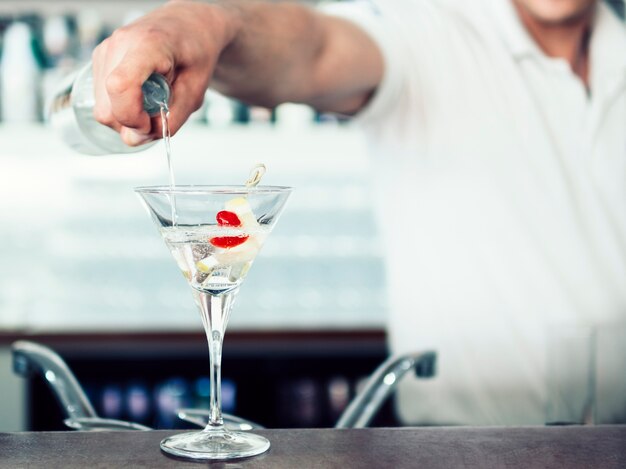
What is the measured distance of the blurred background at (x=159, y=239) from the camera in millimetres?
2734

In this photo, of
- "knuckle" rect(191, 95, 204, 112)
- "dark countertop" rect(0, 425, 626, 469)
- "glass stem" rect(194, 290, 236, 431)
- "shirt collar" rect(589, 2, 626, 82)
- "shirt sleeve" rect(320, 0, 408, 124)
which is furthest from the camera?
"shirt collar" rect(589, 2, 626, 82)

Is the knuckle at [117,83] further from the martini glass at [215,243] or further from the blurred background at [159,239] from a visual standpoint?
the blurred background at [159,239]

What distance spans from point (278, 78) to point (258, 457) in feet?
2.35

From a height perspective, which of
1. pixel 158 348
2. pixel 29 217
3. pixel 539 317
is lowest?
pixel 158 348

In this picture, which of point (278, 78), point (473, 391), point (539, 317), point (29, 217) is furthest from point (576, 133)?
point (29, 217)

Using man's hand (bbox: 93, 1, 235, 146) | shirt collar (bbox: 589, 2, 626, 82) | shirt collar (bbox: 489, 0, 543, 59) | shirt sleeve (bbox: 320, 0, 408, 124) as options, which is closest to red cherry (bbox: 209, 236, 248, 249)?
man's hand (bbox: 93, 1, 235, 146)

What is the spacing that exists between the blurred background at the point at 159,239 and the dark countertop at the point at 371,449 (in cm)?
183

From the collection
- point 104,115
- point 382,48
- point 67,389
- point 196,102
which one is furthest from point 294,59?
point 67,389

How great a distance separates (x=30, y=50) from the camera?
280 centimetres

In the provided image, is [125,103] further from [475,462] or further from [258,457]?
[475,462]

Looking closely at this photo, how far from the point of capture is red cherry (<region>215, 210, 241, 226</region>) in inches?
33.6

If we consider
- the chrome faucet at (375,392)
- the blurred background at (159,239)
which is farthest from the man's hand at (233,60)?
the blurred background at (159,239)

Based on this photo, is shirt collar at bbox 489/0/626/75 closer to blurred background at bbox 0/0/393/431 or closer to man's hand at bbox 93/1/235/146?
man's hand at bbox 93/1/235/146

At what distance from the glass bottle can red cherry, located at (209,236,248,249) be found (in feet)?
0.66
